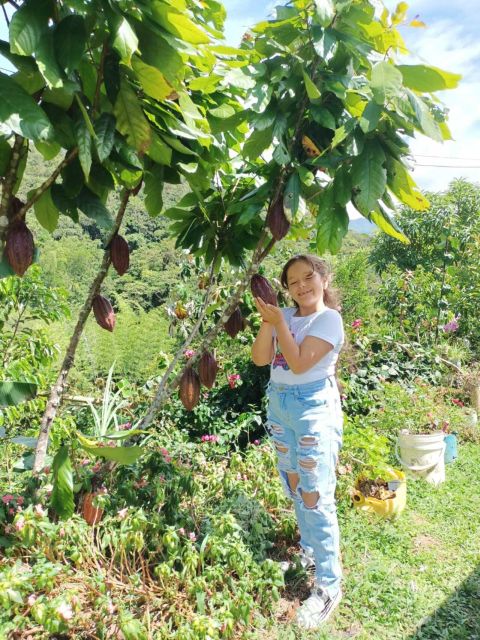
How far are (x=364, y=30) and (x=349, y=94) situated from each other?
14 cm

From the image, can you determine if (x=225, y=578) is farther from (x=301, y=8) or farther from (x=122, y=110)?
(x=301, y=8)

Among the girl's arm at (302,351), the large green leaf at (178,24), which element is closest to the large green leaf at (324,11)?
the large green leaf at (178,24)

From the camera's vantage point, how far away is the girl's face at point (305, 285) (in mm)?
1784

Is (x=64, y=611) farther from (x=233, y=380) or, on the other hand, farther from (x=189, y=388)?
(x=233, y=380)

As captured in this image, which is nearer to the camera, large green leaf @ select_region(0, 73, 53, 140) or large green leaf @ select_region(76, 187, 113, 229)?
large green leaf @ select_region(0, 73, 53, 140)

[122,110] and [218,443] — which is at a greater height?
[122,110]

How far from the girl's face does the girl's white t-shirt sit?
0.16 feet

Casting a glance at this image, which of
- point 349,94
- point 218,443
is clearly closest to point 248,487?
point 218,443

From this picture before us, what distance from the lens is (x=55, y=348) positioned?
115 inches

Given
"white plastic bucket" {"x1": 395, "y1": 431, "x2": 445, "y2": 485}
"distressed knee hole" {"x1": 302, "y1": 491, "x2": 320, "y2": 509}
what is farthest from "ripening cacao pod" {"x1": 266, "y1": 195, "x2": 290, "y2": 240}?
"white plastic bucket" {"x1": 395, "y1": 431, "x2": 445, "y2": 485}

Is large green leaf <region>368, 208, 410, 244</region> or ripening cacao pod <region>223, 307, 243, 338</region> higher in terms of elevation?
large green leaf <region>368, 208, 410, 244</region>

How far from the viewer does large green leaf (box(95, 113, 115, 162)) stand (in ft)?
3.23

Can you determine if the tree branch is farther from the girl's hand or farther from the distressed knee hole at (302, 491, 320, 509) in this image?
the distressed knee hole at (302, 491, 320, 509)

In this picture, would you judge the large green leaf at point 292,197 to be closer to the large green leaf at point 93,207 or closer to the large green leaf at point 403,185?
the large green leaf at point 403,185
